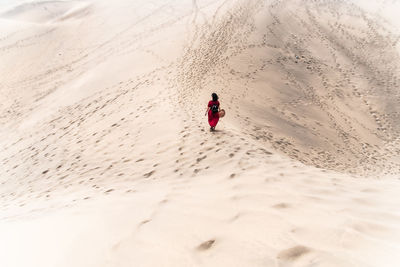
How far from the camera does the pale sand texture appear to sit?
3.03 metres

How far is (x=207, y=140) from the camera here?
6414 millimetres

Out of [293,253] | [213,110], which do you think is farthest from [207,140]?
[293,253]

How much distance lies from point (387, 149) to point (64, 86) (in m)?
13.9

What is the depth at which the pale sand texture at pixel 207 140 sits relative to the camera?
303cm

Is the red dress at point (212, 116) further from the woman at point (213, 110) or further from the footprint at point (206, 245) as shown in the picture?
the footprint at point (206, 245)

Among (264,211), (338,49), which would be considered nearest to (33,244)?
(264,211)

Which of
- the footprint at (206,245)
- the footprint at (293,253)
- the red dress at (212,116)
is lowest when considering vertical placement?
the footprint at (293,253)

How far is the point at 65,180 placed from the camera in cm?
653

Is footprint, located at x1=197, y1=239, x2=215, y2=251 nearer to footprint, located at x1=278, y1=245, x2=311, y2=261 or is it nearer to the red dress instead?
footprint, located at x1=278, y1=245, x2=311, y2=261

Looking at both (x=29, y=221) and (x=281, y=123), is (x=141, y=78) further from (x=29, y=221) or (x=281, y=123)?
(x=29, y=221)

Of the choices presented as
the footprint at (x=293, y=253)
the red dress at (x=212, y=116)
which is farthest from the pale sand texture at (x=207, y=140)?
the red dress at (x=212, y=116)

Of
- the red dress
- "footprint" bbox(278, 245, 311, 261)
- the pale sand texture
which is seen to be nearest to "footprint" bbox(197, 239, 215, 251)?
the pale sand texture

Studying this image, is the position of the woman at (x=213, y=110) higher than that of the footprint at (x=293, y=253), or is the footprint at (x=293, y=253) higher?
the woman at (x=213, y=110)

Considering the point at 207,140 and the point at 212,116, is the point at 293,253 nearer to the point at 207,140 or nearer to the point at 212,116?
the point at 207,140
